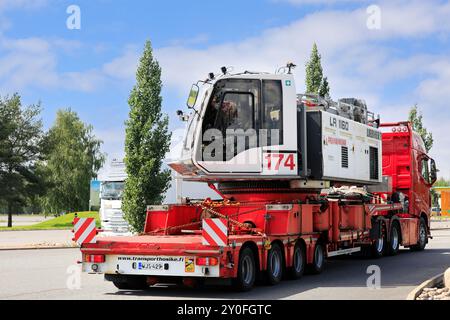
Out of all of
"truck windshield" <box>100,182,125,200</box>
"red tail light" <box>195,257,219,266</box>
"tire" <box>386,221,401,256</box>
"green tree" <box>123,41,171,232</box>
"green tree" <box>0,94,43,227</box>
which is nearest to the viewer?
"red tail light" <box>195,257,219,266</box>

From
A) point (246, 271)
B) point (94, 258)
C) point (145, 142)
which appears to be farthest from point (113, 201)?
point (246, 271)

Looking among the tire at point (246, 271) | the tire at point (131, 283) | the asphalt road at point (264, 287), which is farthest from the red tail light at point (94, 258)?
the tire at point (246, 271)

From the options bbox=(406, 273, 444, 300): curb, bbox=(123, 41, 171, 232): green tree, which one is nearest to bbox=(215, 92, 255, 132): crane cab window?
bbox=(406, 273, 444, 300): curb

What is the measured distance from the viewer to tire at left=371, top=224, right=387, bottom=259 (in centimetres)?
2012

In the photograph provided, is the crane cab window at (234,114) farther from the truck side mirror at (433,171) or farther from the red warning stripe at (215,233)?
the truck side mirror at (433,171)

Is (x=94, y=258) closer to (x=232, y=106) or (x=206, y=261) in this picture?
(x=206, y=261)

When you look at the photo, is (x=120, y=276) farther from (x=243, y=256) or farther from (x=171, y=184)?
(x=171, y=184)

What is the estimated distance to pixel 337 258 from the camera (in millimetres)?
20812

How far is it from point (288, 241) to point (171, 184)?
1676 cm

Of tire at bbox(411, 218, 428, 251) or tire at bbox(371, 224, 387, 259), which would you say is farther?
tire at bbox(411, 218, 428, 251)

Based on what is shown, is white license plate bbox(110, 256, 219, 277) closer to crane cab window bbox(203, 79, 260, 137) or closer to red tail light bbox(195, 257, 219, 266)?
red tail light bbox(195, 257, 219, 266)

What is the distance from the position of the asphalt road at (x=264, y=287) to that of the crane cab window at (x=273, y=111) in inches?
112

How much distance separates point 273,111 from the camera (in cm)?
1409

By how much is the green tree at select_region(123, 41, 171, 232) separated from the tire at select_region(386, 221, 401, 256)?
10.7 m
